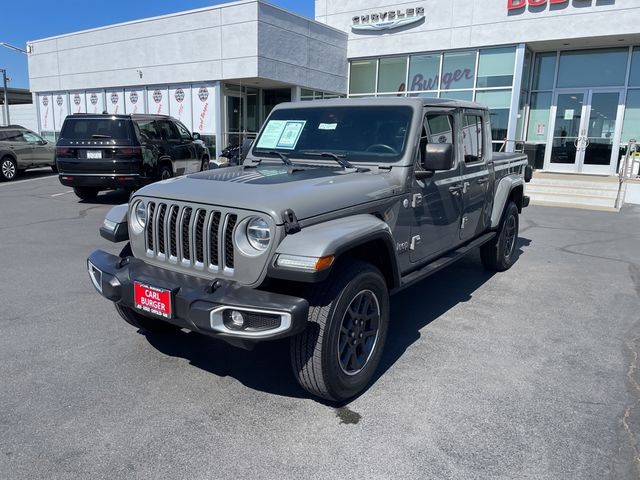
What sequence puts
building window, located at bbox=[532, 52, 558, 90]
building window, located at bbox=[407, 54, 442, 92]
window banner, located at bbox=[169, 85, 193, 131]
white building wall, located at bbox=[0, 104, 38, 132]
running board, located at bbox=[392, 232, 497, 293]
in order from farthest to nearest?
white building wall, located at bbox=[0, 104, 38, 132]
window banner, located at bbox=[169, 85, 193, 131]
building window, located at bbox=[407, 54, 442, 92]
building window, located at bbox=[532, 52, 558, 90]
running board, located at bbox=[392, 232, 497, 293]

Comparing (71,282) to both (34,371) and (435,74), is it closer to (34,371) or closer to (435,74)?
(34,371)

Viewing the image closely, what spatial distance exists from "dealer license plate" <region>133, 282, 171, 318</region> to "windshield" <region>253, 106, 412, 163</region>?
6.17ft

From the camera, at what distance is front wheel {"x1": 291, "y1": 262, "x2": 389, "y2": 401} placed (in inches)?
117

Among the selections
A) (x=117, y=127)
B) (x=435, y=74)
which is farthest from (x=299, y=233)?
(x=435, y=74)

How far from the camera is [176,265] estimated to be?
329 cm

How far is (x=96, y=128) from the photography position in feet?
35.2

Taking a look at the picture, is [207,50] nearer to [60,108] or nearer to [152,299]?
[60,108]

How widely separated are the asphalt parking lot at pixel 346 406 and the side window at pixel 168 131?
6.74 metres

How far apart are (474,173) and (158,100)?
59.9 feet

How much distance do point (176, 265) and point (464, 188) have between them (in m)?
3.03

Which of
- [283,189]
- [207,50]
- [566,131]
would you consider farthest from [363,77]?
[283,189]

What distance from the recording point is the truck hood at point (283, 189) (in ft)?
9.95

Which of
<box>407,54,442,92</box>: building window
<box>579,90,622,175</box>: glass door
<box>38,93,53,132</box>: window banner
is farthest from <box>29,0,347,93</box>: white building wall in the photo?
<box>579,90,622,175</box>: glass door

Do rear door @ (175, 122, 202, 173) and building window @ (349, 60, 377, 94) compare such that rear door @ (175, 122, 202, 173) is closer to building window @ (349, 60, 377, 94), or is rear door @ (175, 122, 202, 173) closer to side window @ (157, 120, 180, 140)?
side window @ (157, 120, 180, 140)
